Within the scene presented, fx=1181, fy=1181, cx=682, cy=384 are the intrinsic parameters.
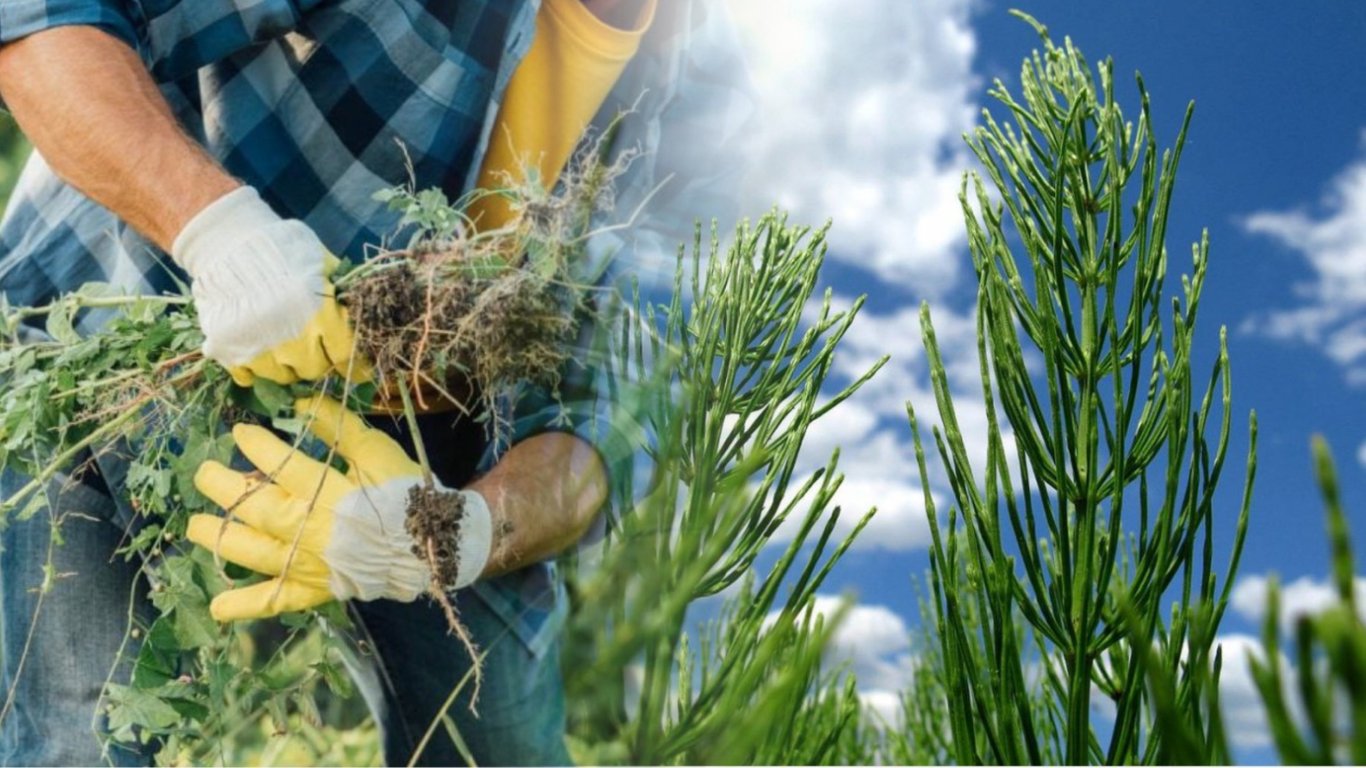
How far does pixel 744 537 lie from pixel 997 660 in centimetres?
22

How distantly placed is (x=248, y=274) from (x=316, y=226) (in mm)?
360

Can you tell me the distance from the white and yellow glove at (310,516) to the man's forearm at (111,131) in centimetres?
25

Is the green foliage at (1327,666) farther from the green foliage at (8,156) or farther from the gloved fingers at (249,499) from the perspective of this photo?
the green foliage at (8,156)

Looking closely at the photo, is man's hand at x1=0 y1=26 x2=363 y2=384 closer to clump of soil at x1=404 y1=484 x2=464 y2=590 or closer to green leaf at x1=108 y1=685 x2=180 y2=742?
clump of soil at x1=404 y1=484 x2=464 y2=590

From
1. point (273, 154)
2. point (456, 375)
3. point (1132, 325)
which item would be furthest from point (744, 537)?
point (273, 154)

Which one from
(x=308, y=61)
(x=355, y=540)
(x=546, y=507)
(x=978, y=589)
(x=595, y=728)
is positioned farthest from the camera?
(x=308, y=61)

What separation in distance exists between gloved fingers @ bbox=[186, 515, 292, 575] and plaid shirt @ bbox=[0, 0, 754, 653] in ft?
1.05

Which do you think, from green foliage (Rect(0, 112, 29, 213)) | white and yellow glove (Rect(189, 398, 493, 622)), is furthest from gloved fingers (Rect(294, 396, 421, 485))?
green foliage (Rect(0, 112, 29, 213))

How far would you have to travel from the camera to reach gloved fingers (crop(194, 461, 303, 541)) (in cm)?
113

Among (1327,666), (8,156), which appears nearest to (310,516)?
(1327,666)

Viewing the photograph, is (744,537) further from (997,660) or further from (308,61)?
(308,61)

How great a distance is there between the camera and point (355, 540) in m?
1.15

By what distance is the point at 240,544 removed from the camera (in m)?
1.14

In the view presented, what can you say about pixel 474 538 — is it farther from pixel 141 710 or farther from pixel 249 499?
pixel 141 710
